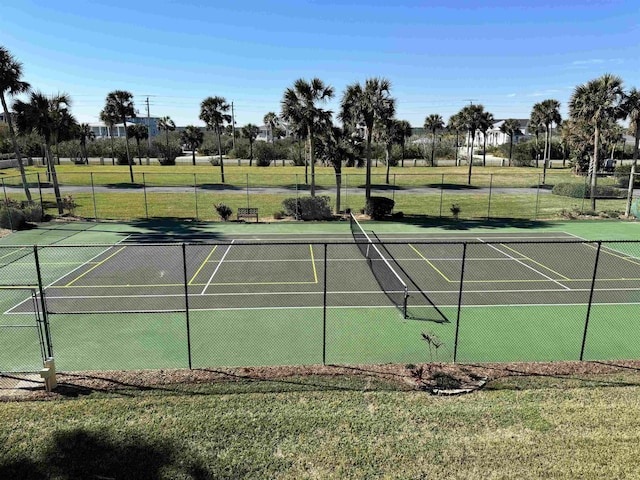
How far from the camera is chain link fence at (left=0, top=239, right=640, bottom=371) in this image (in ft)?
37.9

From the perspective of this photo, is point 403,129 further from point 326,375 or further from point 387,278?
point 326,375

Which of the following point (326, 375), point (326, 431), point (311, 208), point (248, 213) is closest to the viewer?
point (326, 431)

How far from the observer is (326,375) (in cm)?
1000

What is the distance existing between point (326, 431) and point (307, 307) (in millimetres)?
7183

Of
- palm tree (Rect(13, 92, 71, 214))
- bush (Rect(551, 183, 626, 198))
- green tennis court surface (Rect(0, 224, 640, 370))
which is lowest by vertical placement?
green tennis court surface (Rect(0, 224, 640, 370))

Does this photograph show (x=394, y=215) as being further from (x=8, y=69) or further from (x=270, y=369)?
(x=8, y=69)

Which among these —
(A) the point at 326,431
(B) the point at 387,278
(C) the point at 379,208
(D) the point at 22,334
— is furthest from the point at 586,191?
(D) the point at 22,334

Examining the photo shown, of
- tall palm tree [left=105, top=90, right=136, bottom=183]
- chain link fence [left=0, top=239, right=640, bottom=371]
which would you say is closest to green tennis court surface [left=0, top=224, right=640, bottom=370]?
chain link fence [left=0, top=239, right=640, bottom=371]

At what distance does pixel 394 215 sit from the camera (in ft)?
106

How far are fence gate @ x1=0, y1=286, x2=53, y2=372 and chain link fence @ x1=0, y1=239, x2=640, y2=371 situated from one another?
5 centimetres

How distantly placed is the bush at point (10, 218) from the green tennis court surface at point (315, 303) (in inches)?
212

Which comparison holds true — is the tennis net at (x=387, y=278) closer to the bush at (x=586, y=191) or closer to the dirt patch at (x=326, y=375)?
the dirt patch at (x=326, y=375)

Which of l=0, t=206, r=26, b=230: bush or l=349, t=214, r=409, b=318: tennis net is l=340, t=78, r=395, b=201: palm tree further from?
l=0, t=206, r=26, b=230: bush

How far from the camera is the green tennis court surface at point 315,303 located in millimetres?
11734
